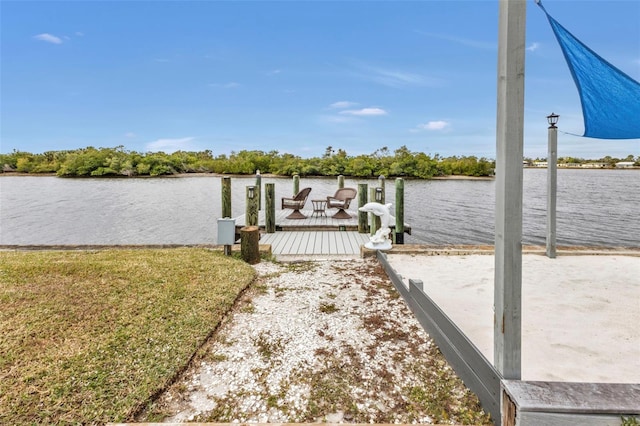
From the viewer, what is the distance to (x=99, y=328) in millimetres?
2723

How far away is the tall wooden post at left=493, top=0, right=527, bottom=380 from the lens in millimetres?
1509

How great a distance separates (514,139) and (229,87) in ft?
97.3

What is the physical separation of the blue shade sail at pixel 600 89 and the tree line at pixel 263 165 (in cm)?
3425

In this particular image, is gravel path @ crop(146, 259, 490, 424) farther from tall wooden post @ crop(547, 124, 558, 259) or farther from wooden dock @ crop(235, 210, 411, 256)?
tall wooden post @ crop(547, 124, 558, 259)

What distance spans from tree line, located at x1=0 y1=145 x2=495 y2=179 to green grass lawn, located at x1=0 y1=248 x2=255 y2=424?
32.9 m

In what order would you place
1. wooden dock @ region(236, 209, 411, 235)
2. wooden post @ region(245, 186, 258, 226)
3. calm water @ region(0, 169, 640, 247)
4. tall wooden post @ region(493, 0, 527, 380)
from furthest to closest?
calm water @ region(0, 169, 640, 247) → wooden dock @ region(236, 209, 411, 235) → wooden post @ region(245, 186, 258, 226) → tall wooden post @ region(493, 0, 527, 380)

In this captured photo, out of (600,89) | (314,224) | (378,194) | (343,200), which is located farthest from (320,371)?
(343,200)

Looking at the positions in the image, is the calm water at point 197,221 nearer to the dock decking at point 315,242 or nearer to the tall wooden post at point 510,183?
the dock decking at point 315,242

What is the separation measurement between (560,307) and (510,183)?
8.47 feet

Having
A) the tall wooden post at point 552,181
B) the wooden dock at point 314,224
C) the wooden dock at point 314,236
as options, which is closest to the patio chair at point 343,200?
the wooden dock at point 314,236

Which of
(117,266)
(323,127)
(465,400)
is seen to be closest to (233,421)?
(465,400)

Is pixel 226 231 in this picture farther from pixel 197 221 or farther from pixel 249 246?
pixel 197 221

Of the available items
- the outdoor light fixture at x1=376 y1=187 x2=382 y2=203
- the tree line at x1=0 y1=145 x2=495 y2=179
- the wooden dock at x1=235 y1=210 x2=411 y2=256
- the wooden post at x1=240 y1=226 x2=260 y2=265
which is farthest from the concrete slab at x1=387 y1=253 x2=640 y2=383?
the tree line at x1=0 y1=145 x2=495 y2=179

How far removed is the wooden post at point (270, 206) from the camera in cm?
730
